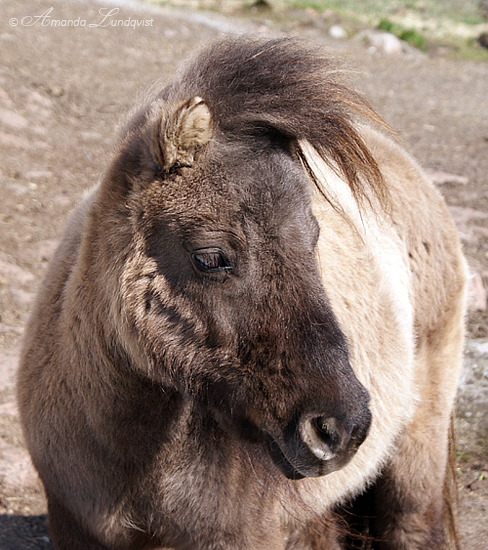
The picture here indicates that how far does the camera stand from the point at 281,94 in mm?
2406

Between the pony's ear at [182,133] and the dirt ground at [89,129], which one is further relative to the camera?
the dirt ground at [89,129]

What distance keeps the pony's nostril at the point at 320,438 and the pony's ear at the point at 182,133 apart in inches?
40.5

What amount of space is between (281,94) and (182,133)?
41 centimetres

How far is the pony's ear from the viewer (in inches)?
89.7

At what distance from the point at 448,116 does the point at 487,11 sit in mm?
13841

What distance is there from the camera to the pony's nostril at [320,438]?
7.20ft

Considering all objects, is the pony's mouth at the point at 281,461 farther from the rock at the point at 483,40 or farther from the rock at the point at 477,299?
the rock at the point at 483,40

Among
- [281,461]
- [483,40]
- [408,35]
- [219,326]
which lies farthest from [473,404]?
[483,40]

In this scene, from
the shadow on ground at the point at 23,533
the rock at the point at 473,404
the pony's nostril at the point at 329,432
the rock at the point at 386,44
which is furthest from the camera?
the rock at the point at 386,44

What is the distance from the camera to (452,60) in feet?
50.7

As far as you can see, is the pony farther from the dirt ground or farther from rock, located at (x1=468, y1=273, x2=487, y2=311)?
rock, located at (x1=468, y1=273, x2=487, y2=311)

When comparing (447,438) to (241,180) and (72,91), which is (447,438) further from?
(72,91)

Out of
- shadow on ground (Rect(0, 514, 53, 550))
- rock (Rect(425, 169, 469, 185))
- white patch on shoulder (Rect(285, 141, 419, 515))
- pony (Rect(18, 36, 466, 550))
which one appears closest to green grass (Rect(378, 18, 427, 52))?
rock (Rect(425, 169, 469, 185))

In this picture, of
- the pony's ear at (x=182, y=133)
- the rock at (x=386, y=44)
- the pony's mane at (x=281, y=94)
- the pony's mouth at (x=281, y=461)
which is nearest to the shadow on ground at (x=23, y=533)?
the pony's mouth at (x=281, y=461)
